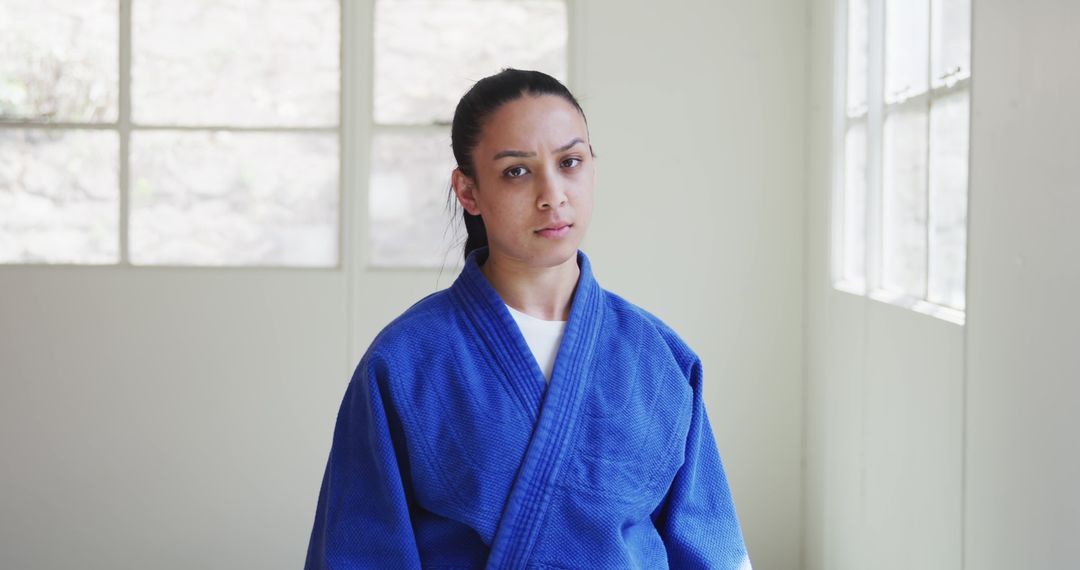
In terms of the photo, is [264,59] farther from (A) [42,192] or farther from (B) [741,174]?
(B) [741,174]

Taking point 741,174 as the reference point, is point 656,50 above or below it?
above

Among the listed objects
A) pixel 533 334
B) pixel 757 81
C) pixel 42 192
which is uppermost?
pixel 757 81

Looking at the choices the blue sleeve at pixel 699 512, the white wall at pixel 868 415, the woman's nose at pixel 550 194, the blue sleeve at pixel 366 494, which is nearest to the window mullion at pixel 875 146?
the white wall at pixel 868 415

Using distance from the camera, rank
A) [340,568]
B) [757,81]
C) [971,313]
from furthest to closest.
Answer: [757,81]
[971,313]
[340,568]

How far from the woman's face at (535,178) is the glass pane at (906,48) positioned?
1036 millimetres

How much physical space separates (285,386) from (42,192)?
3.01 feet

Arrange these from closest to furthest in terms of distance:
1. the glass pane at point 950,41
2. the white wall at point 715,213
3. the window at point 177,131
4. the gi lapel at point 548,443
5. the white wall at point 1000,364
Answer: the gi lapel at point 548,443 < the white wall at point 1000,364 < the glass pane at point 950,41 < the white wall at point 715,213 < the window at point 177,131

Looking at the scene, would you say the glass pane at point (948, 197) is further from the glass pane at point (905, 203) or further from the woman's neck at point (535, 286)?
the woman's neck at point (535, 286)

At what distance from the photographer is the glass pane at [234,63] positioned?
11.0ft

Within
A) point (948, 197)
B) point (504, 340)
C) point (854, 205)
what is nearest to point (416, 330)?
point (504, 340)

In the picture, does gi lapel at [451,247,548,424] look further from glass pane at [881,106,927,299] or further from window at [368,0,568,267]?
window at [368,0,568,267]

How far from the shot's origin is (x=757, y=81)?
3.23m

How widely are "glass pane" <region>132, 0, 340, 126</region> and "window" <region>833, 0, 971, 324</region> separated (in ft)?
4.78

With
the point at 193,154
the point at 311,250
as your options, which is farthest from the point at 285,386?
the point at 193,154
